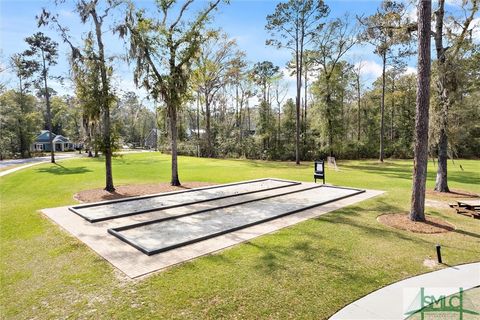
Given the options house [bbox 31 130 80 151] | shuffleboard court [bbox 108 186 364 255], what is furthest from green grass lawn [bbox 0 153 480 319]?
house [bbox 31 130 80 151]

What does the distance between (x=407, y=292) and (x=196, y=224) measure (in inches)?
196

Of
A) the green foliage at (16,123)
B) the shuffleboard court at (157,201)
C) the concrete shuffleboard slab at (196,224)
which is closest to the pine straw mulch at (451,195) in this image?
the concrete shuffleboard slab at (196,224)

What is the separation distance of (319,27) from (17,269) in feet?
85.0

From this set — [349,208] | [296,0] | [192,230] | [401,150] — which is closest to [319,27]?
[296,0]

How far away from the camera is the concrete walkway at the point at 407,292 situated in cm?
378

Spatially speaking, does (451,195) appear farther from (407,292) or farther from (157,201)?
(157,201)

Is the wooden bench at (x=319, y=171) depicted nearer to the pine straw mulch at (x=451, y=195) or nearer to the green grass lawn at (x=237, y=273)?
the pine straw mulch at (x=451, y=195)

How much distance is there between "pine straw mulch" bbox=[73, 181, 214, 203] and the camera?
10891mm

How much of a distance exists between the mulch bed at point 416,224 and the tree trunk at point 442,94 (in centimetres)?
491

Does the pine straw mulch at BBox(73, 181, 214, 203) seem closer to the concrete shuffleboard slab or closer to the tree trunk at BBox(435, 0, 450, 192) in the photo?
the concrete shuffleboard slab

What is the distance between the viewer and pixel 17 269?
5.13 m

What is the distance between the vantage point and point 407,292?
14.1 feet

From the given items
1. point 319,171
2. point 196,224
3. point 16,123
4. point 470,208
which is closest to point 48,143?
point 16,123

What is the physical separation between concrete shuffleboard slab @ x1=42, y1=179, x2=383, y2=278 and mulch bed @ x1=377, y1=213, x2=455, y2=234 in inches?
68.0
